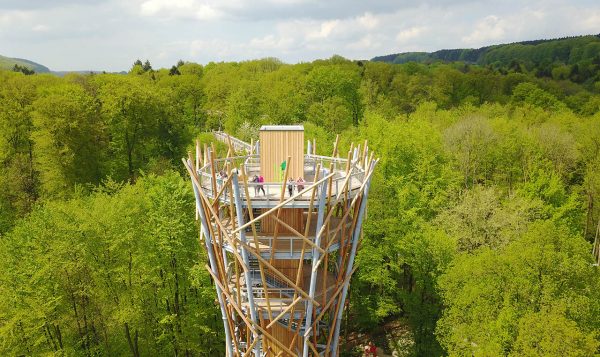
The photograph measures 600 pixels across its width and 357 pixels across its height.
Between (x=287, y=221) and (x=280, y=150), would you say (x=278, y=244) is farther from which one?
(x=280, y=150)

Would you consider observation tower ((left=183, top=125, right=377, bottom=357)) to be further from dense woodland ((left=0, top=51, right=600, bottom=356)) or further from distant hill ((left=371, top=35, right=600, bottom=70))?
distant hill ((left=371, top=35, right=600, bottom=70))

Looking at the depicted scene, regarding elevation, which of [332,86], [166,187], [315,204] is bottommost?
[166,187]

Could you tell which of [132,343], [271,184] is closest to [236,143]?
[132,343]

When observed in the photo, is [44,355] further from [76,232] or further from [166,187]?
[166,187]

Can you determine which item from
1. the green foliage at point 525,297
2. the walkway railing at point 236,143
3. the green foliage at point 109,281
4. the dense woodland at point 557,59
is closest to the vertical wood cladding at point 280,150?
the green foliage at point 109,281

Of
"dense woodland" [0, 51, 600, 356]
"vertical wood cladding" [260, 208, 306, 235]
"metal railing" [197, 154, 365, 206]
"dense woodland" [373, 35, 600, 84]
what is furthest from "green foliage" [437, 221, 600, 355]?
"dense woodland" [373, 35, 600, 84]

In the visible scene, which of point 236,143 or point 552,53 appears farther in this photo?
point 552,53

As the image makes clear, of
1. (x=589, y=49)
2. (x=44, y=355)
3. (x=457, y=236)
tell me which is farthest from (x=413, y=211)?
(x=589, y=49)

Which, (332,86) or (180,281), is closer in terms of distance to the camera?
(180,281)
